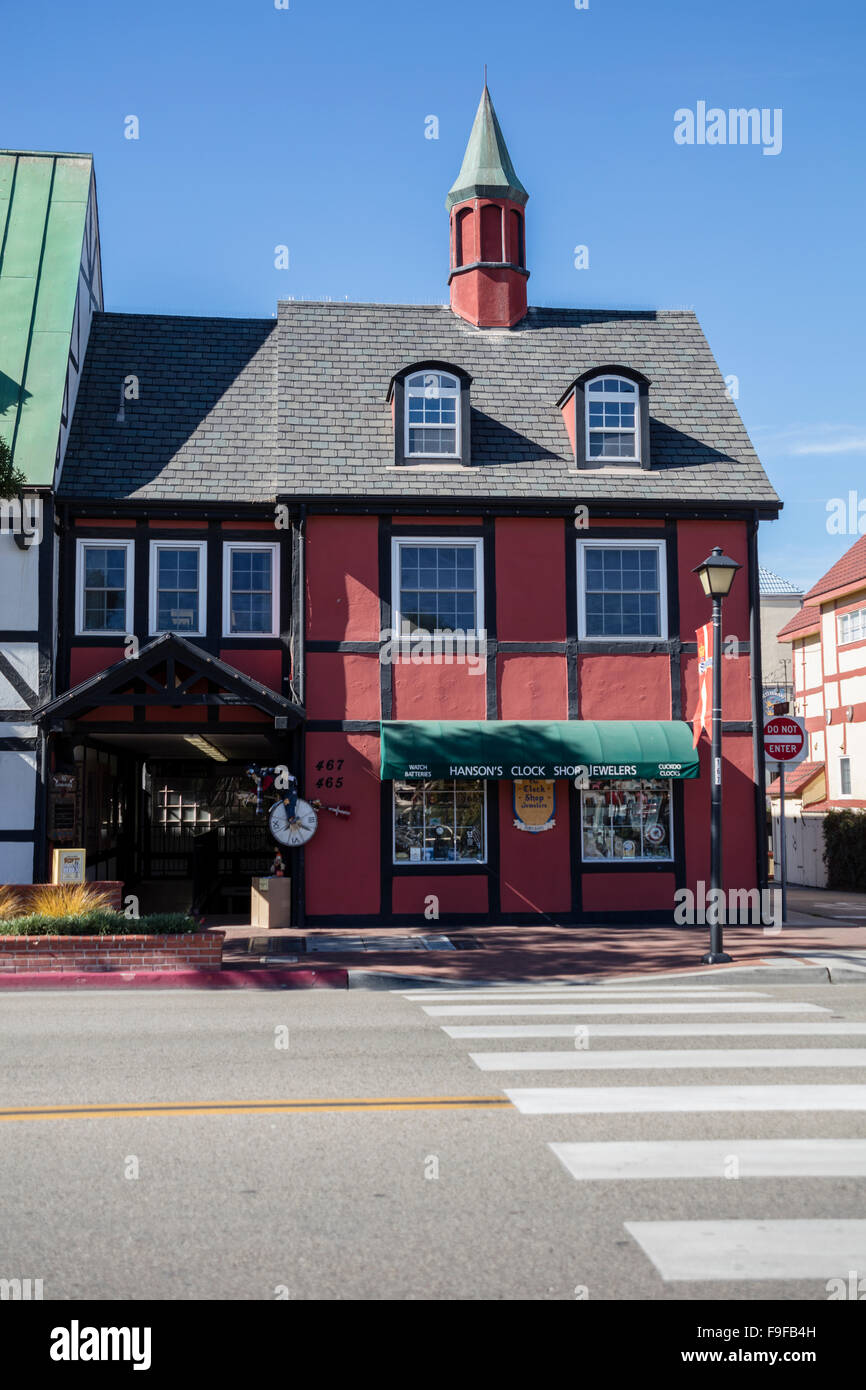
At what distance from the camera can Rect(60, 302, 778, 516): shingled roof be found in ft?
62.6

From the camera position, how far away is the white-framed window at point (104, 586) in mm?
18625

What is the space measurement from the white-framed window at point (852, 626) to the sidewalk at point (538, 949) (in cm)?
1499

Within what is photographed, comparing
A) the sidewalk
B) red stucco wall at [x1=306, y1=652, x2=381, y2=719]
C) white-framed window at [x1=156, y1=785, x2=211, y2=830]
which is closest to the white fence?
the sidewalk

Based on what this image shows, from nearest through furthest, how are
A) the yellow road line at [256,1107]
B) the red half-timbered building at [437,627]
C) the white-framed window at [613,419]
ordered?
the yellow road line at [256,1107]
the red half-timbered building at [437,627]
the white-framed window at [613,419]

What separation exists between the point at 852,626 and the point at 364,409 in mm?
18519

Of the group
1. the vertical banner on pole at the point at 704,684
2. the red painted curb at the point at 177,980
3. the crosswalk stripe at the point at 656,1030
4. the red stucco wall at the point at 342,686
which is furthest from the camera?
the red stucco wall at the point at 342,686

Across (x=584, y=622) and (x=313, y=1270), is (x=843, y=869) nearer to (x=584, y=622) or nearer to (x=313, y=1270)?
(x=584, y=622)

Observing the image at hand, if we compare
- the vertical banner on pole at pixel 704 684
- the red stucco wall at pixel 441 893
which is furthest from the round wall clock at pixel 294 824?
the vertical banner on pole at pixel 704 684

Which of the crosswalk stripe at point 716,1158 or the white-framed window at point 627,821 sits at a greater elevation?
the white-framed window at point 627,821

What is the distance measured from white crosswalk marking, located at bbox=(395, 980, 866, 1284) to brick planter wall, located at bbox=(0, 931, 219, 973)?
9.14 ft

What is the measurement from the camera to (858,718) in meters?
32.5

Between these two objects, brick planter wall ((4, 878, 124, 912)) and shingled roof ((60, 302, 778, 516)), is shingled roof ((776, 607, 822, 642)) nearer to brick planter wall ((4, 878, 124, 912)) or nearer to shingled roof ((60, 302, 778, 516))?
shingled roof ((60, 302, 778, 516))

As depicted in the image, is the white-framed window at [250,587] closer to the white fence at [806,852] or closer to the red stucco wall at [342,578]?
the red stucco wall at [342,578]

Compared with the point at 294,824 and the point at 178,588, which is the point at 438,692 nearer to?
the point at 294,824
